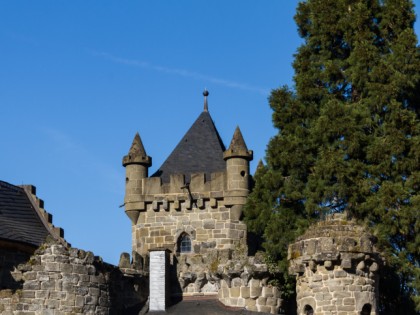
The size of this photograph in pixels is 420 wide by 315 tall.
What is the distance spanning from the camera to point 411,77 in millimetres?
30453

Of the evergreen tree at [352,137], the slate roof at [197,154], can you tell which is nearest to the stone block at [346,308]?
the evergreen tree at [352,137]

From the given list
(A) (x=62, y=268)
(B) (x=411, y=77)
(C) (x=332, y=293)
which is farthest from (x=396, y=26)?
(A) (x=62, y=268)

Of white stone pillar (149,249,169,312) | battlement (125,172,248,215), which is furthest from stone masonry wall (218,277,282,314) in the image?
battlement (125,172,248,215)

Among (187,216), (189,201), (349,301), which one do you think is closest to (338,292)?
(349,301)

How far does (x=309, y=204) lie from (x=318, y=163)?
4.00ft

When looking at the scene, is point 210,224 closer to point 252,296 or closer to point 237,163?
point 237,163

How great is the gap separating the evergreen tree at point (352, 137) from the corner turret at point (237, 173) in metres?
3.13

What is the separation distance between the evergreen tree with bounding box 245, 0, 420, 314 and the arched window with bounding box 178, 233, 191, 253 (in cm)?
420

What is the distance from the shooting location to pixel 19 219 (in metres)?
33.9

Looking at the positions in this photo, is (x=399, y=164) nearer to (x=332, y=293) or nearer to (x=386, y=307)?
(x=386, y=307)

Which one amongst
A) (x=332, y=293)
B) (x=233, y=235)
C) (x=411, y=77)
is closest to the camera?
(x=332, y=293)

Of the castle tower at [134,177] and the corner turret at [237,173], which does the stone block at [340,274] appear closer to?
the corner turret at [237,173]

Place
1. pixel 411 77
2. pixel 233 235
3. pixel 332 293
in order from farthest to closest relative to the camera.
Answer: pixel 233 235
pixel 411 77
pixel 332 293

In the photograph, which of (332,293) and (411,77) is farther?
(411,77)
